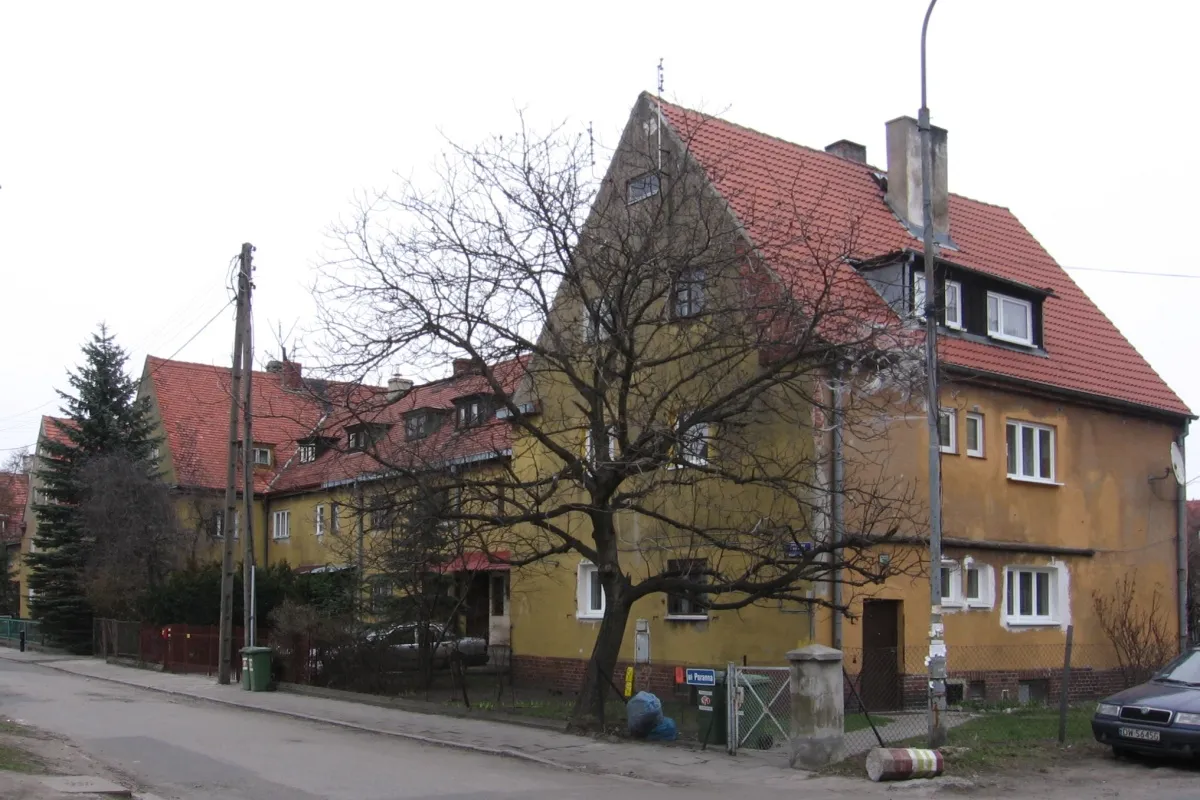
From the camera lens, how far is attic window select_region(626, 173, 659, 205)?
60.4 ft

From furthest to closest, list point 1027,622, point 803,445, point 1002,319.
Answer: point 1002,319 → point 1027,622 → point 803,445

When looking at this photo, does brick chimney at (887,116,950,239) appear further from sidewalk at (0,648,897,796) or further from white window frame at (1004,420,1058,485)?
sidewalk at (0,648,897,796)

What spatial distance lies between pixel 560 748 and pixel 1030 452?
1223 centimetres

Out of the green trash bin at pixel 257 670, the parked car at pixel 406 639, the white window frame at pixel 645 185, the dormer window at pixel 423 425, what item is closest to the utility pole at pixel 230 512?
the green trash bin at pixel 257 670

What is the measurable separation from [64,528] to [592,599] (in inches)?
995

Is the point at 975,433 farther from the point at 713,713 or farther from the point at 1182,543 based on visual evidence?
the point at 713,713

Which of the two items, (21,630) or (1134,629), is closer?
(1134,629)

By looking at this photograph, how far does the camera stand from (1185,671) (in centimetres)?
1538

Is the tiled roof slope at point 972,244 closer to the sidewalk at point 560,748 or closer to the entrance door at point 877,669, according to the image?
the entrance door at point 877,669

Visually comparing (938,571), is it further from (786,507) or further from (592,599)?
(592,599)

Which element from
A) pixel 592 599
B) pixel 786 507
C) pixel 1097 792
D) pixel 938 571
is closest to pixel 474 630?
pixel 592 599

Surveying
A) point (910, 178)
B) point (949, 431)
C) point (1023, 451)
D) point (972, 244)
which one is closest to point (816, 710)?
point (949, 431)

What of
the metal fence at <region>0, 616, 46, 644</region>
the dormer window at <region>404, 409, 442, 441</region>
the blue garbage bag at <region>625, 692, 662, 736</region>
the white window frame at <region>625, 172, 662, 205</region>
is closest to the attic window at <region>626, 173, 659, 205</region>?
the white window frame at <region>625, 172, 662, 205</region>

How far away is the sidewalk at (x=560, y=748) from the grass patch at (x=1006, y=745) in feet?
3.06
